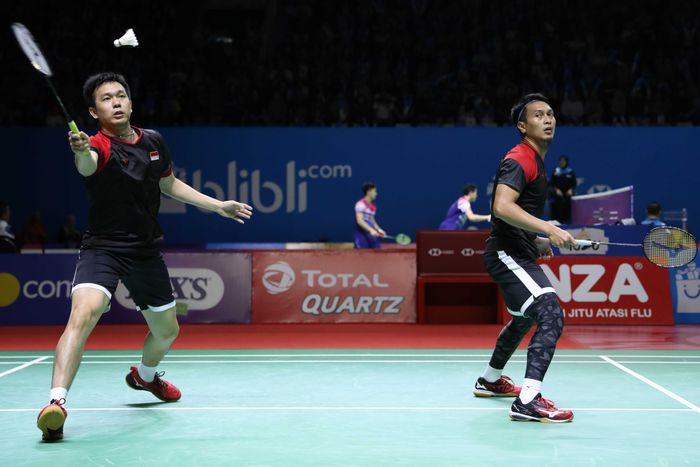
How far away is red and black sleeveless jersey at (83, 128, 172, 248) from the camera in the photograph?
5152 millimetres

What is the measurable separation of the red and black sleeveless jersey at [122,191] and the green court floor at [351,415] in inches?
42.4

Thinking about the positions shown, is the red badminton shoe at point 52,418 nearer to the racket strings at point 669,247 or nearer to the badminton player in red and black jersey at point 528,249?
the badminton player in red and black jersey at point 528,249

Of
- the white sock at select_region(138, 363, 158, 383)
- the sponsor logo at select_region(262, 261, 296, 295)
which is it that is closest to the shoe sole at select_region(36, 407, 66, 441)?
the white sock at select_region(138, 363, 158, 383)

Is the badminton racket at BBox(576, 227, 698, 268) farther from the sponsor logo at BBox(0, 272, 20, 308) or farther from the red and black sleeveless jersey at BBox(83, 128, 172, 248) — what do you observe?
the sponsor logo at BBox(0, 272, 20, 308)

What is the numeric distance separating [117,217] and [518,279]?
93.1 inches

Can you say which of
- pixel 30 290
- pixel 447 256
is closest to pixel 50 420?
pixel 30 290

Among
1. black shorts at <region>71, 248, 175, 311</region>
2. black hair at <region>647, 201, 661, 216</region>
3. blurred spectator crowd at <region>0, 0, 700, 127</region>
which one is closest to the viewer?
black shorts at <region>71, 248, 175, 311</region>

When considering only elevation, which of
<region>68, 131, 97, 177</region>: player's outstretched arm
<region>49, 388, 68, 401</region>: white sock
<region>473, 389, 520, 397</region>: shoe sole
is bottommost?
<region>473, 389, 520, 397</region>: shoe sole

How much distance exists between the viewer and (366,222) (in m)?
14.5

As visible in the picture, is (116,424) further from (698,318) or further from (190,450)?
(698,318)

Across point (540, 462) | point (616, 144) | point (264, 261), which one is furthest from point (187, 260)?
point (616, 144)

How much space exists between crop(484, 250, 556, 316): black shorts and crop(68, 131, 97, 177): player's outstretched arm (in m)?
2.43

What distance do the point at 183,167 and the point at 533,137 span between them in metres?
12.1

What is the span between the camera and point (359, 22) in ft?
64.0
